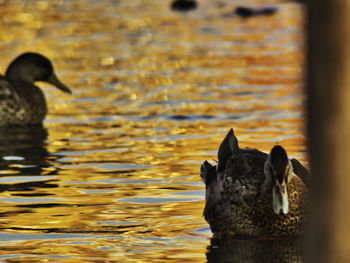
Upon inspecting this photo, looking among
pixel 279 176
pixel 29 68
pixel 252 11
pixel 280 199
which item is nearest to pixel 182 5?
pixel 252 11

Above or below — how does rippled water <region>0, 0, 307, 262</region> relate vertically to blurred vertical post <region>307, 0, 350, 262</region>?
below

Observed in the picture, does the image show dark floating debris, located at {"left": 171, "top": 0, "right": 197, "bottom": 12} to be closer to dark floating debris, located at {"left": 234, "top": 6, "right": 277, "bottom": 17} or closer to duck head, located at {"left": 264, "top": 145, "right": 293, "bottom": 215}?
dark floating debris, located at {"left": 234, "top": 6, "right": 277, "bottom": 17}

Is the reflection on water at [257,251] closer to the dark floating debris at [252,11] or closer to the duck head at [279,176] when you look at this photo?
the duck head at [279,176]

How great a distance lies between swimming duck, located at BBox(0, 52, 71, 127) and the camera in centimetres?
1424

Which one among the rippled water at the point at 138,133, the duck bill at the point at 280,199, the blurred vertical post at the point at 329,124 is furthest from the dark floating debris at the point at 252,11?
the blurred vertical post at the point at 329,124

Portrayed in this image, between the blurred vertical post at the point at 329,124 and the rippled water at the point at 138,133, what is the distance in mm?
4069

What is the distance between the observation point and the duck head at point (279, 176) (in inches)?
294

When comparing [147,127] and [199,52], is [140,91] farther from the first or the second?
[199,52]

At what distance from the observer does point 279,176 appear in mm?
7586

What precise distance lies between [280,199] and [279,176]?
187mm

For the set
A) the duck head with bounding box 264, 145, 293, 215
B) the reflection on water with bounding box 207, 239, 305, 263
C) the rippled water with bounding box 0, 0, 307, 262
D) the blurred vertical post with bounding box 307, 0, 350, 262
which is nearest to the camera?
the blurred vertical post with bounding box 307, 0, 350, 262

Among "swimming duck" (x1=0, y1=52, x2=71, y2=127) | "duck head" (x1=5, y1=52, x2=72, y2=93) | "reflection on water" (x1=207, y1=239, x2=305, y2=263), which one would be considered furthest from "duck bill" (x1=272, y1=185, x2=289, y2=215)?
"duck head" (x1=5, y1=52, x2=72, y2=93)

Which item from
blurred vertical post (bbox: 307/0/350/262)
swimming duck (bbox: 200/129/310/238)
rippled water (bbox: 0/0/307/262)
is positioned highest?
blurred vertical post (bbox: 307/0/350/262)

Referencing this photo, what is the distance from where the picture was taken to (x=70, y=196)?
9.49 metres
